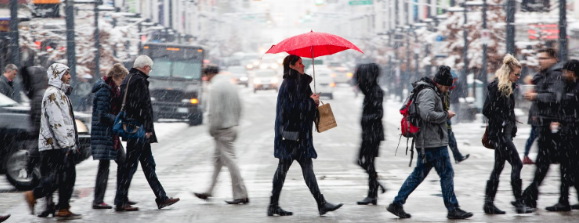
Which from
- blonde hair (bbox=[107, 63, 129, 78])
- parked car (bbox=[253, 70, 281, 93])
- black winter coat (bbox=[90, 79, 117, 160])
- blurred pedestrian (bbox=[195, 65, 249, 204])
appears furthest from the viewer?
parked car (bbox=[253, 70, 281, 93])

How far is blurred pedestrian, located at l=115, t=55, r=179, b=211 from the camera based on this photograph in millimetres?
8789

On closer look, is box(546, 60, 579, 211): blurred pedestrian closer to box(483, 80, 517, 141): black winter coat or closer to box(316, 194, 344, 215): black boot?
box(483, 80, 517, 141): black winter coat

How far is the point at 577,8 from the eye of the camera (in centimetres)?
4322

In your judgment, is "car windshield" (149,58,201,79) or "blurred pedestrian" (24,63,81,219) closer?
"blurred pedestrian" (24,63,81,219)

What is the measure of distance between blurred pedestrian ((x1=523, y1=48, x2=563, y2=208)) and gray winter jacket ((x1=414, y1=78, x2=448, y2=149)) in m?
1.33

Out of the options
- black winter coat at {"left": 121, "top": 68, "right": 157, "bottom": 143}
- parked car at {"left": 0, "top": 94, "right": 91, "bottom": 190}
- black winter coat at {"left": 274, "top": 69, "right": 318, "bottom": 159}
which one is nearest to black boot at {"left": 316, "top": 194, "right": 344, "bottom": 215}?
black winter coat at {"left": 274, "top": 69, "right": 318, "bottom": 159}

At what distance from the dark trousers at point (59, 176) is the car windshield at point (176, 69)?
20651mm

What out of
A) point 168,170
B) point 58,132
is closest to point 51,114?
point 58,132

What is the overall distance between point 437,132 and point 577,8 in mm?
37863

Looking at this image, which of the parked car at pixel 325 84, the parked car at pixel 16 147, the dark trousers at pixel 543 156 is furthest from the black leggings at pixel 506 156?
the parked car at pixel 325 84

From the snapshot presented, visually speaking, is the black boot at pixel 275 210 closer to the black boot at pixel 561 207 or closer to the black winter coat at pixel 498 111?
the black winter coat at pixel 498 111

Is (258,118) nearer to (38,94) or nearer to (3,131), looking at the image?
(3,131)

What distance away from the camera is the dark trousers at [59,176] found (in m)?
8.55

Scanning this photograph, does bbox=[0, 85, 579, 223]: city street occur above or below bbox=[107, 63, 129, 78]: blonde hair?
below
